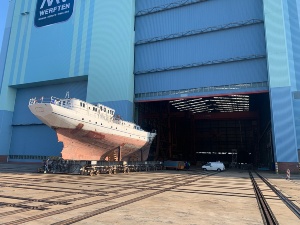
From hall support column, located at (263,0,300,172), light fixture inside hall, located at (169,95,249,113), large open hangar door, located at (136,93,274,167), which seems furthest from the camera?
light fixture inside hall, located at (169,95,249,113)

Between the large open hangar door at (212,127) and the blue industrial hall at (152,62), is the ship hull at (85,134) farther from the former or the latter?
the large open hangar door at (212,127)

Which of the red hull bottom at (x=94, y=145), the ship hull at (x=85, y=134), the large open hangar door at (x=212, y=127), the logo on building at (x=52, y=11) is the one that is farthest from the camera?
the large open hangar door at (x=212, y=127)

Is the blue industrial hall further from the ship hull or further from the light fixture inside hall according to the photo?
the ship hull

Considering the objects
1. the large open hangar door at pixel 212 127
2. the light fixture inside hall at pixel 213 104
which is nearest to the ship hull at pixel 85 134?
the large open hangar door at pixel 212 127

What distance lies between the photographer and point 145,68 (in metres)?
42.9

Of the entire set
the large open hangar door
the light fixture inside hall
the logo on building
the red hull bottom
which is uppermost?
the logo on building

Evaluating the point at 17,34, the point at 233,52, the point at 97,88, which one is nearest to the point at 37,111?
the point at 97,88

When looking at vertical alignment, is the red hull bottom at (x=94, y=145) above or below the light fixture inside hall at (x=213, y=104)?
below

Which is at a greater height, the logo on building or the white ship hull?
the logo on building

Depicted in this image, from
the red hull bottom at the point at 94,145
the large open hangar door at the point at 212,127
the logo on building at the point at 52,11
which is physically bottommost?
the red hull bottom at the point at 94,145

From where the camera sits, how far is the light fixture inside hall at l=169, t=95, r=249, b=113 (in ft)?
177

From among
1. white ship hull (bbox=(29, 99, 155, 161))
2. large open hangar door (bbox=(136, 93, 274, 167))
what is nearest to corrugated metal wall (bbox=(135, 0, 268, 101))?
large open hangar door (bbox=(136, 93, 274, 167))

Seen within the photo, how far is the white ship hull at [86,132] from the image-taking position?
80.7 feet

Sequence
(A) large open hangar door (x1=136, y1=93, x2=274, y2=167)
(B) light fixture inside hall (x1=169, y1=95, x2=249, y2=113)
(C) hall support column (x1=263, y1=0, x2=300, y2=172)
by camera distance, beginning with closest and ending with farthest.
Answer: (C) hall support column (x1=263, y1=0, x2=300, y2=172), (A) large open hangar door (x1=136, y1=93, x2=274, y2=167), (B) light fixture inside hall (x1=169, y1=95, x2=249, y2=113)
